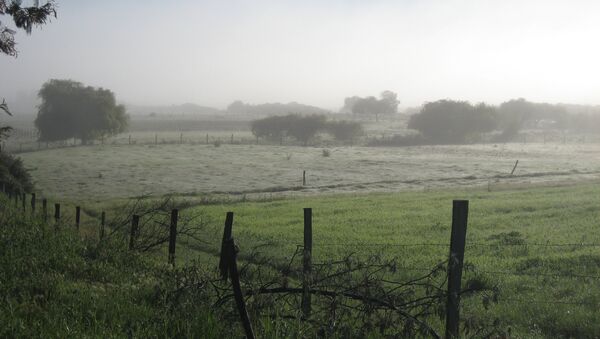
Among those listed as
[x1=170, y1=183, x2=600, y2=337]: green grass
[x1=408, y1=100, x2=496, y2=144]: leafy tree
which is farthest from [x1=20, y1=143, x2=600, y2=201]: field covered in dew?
[x1=408, y1=100, x2=496, y2=144]: leafy tree

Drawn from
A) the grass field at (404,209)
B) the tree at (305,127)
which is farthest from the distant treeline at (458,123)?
the grass field at (404,209)

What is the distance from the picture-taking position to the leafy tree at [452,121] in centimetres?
11931

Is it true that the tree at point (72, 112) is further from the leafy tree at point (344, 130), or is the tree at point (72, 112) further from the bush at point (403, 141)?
the bush at point (403, 141)

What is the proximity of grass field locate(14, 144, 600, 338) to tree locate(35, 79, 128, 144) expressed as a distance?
56.6ft

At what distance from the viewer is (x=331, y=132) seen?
115m

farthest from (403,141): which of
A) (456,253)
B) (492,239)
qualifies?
(456,253)

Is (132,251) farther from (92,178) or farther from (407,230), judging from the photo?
(92,178)

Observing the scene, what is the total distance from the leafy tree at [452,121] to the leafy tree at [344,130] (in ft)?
49.0

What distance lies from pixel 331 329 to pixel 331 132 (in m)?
110

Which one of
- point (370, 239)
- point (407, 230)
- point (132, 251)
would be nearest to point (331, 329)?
point (132, 251)

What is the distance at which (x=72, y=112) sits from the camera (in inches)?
3595

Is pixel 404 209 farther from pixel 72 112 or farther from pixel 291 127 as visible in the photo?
pixel 291 127

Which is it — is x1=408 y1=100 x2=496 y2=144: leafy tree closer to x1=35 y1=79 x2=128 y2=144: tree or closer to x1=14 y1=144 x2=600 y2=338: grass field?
x1=14 y1=144 x2=600 y2=338: grass field

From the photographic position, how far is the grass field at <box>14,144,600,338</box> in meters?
11.1
